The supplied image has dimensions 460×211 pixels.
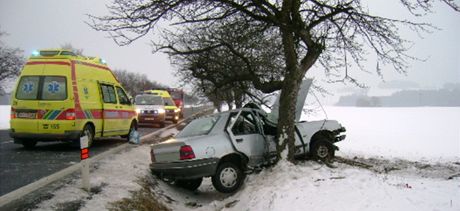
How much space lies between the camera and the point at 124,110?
14023 millimetres

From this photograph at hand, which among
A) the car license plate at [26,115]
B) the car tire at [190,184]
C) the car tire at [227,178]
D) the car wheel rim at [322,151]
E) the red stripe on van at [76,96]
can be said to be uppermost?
the red stripe on van at [76,96]

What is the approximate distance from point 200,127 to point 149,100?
16603 mm

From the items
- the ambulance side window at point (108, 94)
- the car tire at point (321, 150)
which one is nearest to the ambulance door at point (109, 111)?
the ambulance side window at point (108, 94)

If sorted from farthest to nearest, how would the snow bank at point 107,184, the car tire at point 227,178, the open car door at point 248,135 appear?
the open car door at point 248,135, the car tire at point 227,178, the snow bank at point 107,184

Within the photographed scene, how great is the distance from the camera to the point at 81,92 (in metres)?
11.4

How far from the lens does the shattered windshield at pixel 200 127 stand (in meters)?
8.70

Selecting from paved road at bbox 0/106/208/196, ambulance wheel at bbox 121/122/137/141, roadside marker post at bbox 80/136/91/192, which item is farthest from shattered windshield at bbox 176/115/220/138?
ambulance wheel at bbox 121/122/137/141

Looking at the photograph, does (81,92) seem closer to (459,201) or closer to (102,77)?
(102,77)

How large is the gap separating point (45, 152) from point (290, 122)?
6.51 m

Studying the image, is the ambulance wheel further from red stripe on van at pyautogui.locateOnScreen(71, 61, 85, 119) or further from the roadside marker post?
the roadside marker post

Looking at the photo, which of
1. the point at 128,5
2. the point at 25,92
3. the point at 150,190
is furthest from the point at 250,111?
the point at 25,92

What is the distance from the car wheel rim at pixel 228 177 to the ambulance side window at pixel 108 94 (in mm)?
5945

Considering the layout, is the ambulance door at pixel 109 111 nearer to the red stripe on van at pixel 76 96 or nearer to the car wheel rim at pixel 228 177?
the red stripe on van at pixel 76 96

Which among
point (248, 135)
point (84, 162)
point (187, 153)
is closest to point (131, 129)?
point (248, 135)
